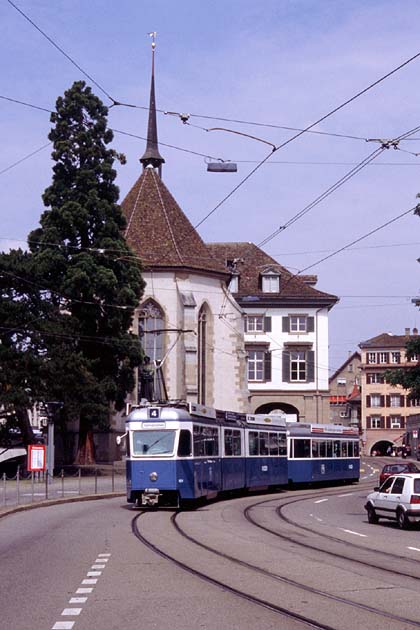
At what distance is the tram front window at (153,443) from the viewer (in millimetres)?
28516

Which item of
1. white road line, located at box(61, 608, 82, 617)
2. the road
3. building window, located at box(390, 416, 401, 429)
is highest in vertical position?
building window, located at box(390, 416, 401, 429)

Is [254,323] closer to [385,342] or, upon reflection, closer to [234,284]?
[234,284]

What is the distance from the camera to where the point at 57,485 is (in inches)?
1709

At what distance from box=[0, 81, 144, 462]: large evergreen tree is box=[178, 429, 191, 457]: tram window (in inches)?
889

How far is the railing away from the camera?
107ft

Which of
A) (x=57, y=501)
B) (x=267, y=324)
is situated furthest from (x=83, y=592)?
(x=267, y=324)

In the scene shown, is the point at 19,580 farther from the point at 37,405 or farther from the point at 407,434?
the point at 407,434

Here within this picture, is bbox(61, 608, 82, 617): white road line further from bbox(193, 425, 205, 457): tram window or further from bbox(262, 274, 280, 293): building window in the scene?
bbox(262, 274, 280, 293): building window

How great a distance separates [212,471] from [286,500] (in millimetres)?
4926

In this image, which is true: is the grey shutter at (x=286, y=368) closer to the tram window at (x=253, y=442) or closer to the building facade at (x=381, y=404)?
the building facade at (x=381, y=404)

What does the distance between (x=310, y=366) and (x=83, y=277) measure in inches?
1217

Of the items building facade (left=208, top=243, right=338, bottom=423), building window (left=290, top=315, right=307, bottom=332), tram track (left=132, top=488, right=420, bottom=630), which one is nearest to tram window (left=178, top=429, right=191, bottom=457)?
tram track (left=132, top=488, right=420, bottom=630)

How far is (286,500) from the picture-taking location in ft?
116

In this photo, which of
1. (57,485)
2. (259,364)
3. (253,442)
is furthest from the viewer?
(259,364)
